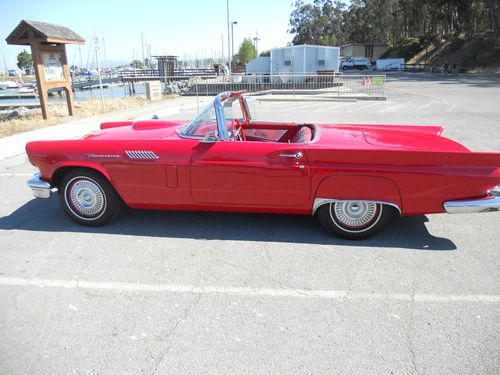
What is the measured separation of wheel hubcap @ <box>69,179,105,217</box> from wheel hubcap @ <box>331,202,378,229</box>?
244cm

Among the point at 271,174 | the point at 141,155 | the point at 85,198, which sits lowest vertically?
the point at 85,198

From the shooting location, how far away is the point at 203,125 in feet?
13.8

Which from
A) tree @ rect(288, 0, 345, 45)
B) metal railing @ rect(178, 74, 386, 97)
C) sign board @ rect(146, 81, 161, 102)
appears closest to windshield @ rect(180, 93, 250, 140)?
sign board @ rect(146, 81, 161, 102)

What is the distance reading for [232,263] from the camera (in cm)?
359

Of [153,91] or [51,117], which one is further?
[153,91]

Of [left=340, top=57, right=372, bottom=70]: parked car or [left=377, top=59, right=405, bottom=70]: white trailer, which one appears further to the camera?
[left=340, top=57, right=372, bottom=70]: parked car

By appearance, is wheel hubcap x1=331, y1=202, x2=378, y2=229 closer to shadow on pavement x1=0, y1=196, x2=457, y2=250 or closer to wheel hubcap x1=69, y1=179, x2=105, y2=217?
shadow on pavement x1=0, y1=196, x2=457, y2=250

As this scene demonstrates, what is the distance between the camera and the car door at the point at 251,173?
3797 millimetres

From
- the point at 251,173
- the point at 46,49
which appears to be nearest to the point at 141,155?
the point at 251,173

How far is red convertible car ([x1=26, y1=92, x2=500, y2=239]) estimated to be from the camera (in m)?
3.63

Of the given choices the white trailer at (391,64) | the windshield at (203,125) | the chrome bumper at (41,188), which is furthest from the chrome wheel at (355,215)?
the white trailer at (391,64)

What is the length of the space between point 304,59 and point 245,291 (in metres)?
30.8

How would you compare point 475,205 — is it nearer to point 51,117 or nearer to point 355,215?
point 355,215

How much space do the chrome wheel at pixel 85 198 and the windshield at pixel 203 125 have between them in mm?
1107
